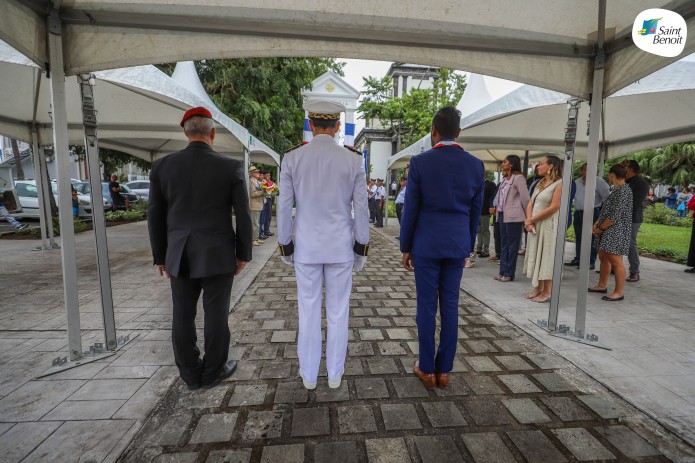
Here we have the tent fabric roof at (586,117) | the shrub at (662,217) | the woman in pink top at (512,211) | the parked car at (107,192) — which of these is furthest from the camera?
the shrub at (662,217)

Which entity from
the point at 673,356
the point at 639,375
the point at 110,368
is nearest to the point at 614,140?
the point at 673,356

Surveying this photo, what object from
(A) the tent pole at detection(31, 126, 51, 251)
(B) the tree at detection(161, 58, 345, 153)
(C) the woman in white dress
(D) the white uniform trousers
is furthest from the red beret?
(B) the tree at detection(161, 58, 345, 153)

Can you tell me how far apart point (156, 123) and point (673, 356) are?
9.20m

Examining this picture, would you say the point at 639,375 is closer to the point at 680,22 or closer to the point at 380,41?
the point at 680,22

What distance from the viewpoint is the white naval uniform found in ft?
8.56

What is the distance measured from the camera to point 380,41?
3.15 metres

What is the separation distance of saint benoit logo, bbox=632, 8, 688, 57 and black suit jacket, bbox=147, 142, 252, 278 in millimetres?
3353

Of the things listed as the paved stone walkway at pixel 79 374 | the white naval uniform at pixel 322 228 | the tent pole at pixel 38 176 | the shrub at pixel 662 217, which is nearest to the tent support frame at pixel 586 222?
the white naval uniform at pixel 322 228

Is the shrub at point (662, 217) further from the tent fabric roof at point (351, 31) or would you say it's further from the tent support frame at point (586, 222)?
the tent fabric roof at point (351, 31)

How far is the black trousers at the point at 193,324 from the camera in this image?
2711 millimetres

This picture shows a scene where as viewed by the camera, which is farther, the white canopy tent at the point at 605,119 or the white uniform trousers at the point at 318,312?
the white canopy tent at the point at 605,119

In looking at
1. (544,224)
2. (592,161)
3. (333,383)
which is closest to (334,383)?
(333,383)

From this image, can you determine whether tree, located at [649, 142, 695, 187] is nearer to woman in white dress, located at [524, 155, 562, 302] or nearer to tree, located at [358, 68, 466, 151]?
tree, located at [358, 68, 466, 151]

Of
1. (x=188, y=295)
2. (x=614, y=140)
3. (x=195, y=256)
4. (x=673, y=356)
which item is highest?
(x=614, y=140)
